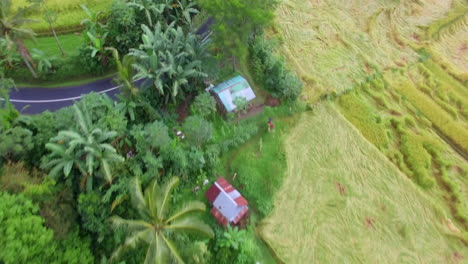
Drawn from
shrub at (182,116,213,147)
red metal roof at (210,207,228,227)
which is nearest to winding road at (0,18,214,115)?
shrub at (182,116,213,147)

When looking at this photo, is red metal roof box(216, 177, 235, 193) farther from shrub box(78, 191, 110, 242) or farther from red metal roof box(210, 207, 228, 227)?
shrub box(78, 191, 110, 242)

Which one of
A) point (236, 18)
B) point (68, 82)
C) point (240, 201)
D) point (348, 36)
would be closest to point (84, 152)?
point (240, 201)

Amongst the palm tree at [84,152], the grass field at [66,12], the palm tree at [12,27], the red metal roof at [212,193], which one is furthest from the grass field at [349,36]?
the palm tree at [12,27]

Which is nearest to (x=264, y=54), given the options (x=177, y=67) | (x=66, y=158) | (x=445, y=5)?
(x=177, y=67)

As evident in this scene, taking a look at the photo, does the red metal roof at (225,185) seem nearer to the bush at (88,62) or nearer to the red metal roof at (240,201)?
the red metal roof at (240,201)

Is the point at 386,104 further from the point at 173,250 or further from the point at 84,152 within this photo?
the point at 84,152

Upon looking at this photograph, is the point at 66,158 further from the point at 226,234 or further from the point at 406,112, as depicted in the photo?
the point at 406,112
